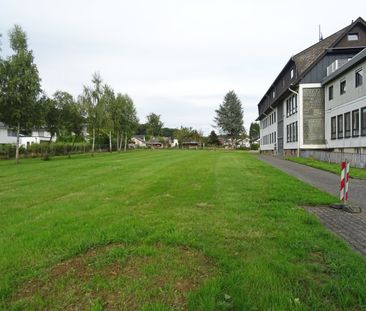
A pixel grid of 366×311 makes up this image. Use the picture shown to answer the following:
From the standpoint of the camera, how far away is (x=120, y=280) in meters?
3.62

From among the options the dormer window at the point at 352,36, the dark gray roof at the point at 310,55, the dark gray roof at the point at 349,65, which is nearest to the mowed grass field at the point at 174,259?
the dark gray roof at the point at 349,65

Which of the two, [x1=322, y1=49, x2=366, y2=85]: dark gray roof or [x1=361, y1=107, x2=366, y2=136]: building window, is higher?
[x1=322, y1=49, x2=366, y2=85]: dark gray roof

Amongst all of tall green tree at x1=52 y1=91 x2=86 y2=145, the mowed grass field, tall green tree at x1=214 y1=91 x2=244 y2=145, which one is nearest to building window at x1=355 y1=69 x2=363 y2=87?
the mowed grass field

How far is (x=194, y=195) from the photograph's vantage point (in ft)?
30.2

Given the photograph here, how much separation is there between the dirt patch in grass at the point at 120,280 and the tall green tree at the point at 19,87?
1083 inches

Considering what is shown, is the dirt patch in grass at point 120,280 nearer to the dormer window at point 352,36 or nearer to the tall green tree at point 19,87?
the tall green tree at point 19,87

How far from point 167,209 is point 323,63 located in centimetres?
2765

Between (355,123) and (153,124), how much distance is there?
111 metres

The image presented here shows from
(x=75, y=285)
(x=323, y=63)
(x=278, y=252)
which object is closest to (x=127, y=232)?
(x=75, y=285)

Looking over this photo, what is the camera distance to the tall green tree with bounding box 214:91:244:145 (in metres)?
90.4

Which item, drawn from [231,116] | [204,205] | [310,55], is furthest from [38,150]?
[231,116]

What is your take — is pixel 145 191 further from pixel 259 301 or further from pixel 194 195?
pixel 259 301

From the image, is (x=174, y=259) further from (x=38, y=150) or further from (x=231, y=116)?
(x=231, y=116)

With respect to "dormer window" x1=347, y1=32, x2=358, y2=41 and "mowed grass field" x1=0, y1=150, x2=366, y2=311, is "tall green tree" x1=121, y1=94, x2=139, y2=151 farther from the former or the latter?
"mowed grass field" x1=0, y1=150, x2=366, y2=311
